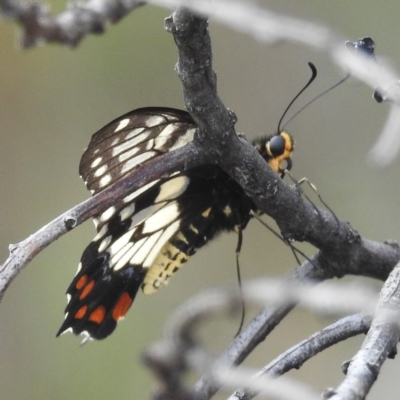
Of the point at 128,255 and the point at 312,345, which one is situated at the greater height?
the point at 128,255

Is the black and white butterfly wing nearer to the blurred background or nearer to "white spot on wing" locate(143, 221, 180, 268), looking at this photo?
"white spot on wing" locate(143, 221, 180, 268)

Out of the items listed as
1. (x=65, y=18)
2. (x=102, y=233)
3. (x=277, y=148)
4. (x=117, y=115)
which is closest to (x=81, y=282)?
(x=102, y=233)

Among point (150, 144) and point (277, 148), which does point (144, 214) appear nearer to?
point (150, 144)

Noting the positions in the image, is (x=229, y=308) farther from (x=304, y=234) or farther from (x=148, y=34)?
(x=148, y=34)

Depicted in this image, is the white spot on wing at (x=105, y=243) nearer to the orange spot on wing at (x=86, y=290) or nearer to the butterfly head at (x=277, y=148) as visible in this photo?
the orange spot on wing at (x=86, y=290)

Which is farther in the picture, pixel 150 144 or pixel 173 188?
pixel 173 188

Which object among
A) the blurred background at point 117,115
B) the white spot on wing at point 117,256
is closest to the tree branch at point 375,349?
the white spot on wing at point 117,256

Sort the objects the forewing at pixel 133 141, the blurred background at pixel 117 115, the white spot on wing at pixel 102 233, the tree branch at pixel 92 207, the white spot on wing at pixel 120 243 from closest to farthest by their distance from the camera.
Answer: the tree branch at pixel 92 207, the forewing at pixel 133 141, the white spot on wing at pixel 102 233, the white spot on wing at pixel 120 243, the blurred background at pixel 117 115
